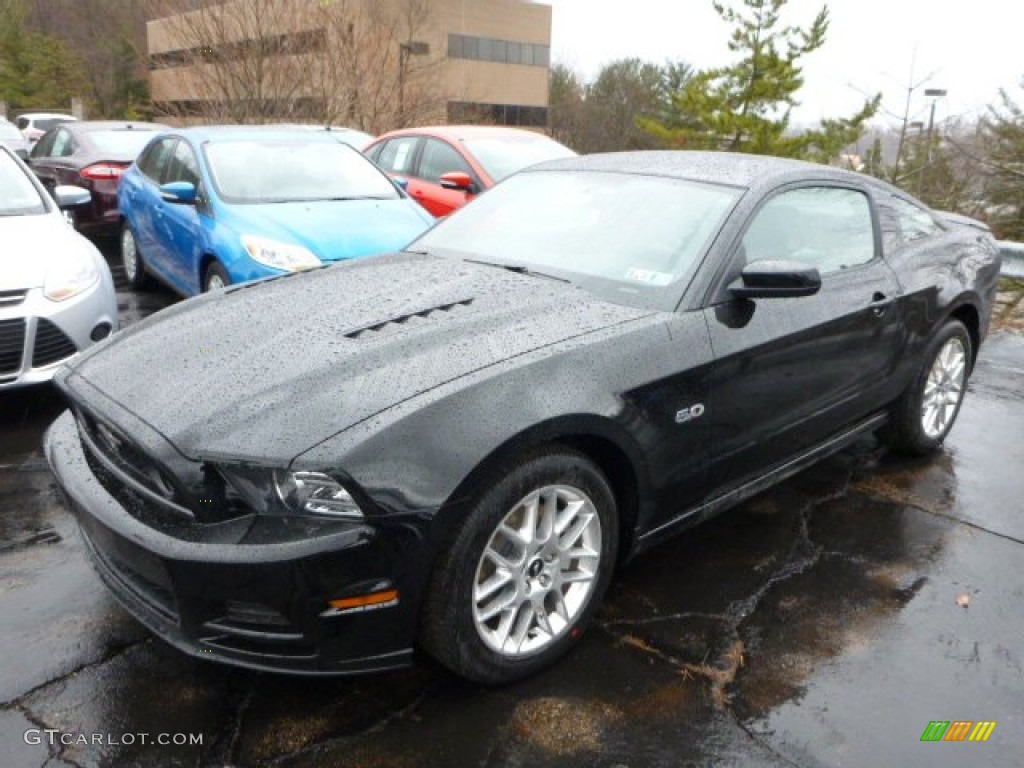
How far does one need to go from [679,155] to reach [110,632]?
2957 millimetres

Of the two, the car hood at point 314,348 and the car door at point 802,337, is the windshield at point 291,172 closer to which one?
the car hood at point 314,348

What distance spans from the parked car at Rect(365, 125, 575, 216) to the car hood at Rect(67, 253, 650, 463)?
450cm

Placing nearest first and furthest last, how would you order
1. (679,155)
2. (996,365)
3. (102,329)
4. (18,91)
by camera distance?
(679,155)
(102,329)
(996,365)
(18,91)

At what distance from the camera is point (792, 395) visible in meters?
3.27

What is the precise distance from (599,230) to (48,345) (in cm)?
299

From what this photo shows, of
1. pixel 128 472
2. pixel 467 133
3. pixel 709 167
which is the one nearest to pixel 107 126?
pixel 467 133

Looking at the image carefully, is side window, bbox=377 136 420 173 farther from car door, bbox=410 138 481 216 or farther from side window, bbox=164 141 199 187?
side window, bbox=164 141 199 187

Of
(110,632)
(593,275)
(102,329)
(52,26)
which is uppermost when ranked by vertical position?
(52,26)

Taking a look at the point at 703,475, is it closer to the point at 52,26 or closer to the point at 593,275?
the point at 593,275

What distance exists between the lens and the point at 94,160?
942 centimetres

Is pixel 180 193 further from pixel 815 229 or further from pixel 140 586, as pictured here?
pixel 815 229

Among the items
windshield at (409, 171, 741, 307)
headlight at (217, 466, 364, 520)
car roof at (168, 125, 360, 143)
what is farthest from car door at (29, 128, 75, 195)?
headlight at (217, 466, 364, 520)

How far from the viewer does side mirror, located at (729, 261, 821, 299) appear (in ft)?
9.49

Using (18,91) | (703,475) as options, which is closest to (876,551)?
(703,475)
